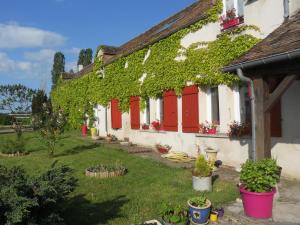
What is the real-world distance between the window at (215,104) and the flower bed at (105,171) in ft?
11.9

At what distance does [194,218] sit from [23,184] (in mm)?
2760

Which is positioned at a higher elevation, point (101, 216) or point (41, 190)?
point (41, 190)

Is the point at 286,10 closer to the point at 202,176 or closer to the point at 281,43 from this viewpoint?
the point at 281,43

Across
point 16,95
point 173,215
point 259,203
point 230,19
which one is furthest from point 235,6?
point 16,95

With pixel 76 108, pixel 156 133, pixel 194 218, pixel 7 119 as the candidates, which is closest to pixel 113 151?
pixel 156 133

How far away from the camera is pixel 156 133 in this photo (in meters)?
15.1

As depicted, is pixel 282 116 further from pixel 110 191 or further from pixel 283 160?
pixel 110 191

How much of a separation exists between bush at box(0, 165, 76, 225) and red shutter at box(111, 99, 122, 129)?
13704 millimetres

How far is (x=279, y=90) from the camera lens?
6.60 meters

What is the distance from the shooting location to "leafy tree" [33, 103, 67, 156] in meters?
13.3

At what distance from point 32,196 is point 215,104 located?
8157mm

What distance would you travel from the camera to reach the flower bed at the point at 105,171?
9.44 metres

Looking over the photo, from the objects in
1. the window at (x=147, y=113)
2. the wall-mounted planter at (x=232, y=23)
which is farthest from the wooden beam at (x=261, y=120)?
the window at (x=147, y=113)

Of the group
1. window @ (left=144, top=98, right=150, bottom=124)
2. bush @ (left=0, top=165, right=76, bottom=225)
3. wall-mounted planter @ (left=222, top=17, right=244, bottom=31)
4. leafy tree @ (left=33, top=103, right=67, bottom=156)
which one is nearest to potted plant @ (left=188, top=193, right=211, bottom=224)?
bush @ (left=0, top=165, right=76, bottom=225)
